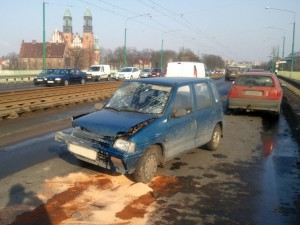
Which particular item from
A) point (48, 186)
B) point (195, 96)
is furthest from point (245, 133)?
point (48, 186)

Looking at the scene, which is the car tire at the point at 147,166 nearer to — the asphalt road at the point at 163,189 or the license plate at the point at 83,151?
the asphalt road at the point at 163,189

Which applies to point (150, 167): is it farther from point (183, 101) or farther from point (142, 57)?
point (142, 57)

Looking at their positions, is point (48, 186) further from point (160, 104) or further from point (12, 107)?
point (12, 107)

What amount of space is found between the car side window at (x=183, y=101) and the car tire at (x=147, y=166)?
822 mm

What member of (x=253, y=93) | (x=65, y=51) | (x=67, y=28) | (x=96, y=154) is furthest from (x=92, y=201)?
(x=67, y=28)

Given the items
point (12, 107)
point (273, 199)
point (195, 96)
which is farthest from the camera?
point (12, 107)

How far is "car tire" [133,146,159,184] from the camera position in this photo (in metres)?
5.32

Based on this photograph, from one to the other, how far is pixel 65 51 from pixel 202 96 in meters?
101

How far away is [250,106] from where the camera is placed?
42.7 feet

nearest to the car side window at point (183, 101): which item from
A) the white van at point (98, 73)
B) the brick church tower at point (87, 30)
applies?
the white van at point (98, 73)

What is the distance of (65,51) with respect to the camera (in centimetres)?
10350

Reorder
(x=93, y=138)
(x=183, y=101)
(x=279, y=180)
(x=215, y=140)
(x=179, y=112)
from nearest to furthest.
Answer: (x=93, y=138) < (x=279, y=180) < (x=179, y=112) < (x=183, y=101) < (x=215, y=140)

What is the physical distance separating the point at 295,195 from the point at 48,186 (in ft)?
12.0

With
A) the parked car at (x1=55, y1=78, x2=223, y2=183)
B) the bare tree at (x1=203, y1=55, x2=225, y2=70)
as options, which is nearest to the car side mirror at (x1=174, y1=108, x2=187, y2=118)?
the parked car at (x1=55, y1=78, x2=223, y2=183)
